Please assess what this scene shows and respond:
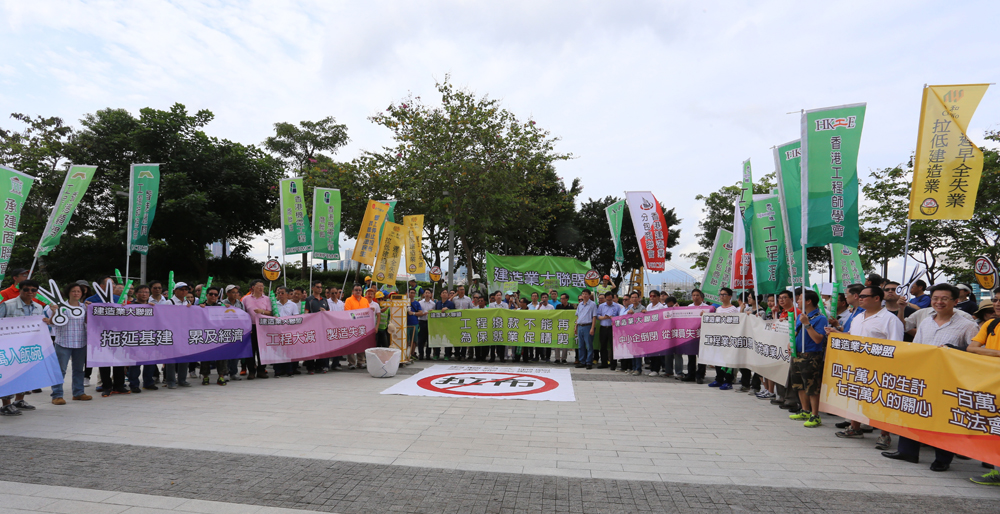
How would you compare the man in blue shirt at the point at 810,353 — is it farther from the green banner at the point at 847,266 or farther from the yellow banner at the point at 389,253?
the yellow banner at the point at 389,253

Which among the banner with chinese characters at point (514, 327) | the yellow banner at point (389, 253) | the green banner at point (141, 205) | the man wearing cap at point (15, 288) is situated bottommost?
the banner with chinese characters at point (514, 327)

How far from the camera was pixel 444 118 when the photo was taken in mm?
19906

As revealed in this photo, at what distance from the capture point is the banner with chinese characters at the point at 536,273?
19.4 meters

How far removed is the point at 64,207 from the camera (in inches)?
324

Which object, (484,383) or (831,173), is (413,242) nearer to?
(484,383)

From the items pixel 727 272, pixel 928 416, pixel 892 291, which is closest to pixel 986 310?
pixel 892 291

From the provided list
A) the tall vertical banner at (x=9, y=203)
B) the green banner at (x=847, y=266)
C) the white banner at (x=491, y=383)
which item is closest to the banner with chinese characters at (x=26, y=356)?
the tall vertical banner at (x=9, y=203)

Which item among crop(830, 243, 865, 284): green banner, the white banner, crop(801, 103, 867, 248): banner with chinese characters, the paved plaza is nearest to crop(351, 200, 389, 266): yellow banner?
the white banner

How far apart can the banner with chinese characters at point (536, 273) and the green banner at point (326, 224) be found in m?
8.12

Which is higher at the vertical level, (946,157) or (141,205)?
(946,157)

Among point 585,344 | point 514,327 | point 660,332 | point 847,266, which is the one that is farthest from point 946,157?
point 514,327

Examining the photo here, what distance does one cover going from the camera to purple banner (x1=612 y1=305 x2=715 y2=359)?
32.6 feet

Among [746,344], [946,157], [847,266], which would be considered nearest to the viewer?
[946,157]

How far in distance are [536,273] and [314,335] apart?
1082 cm
